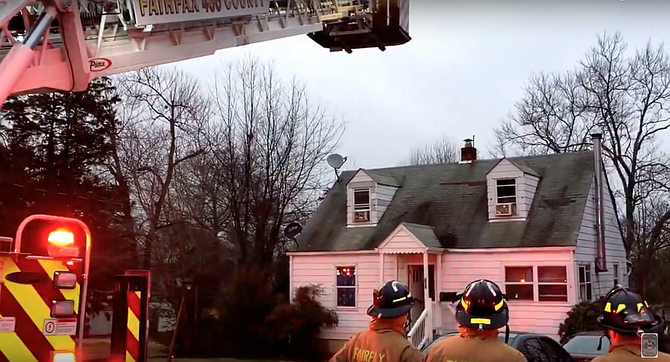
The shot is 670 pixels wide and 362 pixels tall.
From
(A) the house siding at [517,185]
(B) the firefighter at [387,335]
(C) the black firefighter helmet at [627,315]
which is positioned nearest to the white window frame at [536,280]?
(A) the house siding at [517,185]

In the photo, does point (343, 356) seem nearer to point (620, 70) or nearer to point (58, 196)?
point (58, 196)

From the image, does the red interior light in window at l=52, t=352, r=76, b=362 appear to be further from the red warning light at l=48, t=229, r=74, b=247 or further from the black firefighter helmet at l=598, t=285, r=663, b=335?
the black firefighter helmet at l=598, t=285, r=663, b=335

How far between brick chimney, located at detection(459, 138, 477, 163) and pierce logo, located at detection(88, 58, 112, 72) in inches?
692

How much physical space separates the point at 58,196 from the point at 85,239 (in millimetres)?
11016

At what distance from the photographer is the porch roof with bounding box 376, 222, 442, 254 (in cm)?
1909

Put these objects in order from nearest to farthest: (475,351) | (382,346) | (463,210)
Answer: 1. (475,351)
2. (382,346)
3. (463,210)

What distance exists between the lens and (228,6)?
7.84 metres

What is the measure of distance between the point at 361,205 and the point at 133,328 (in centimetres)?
1687

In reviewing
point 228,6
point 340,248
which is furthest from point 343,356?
point 340,248

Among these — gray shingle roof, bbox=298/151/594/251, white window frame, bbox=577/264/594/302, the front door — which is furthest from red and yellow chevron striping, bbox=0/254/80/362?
the front door

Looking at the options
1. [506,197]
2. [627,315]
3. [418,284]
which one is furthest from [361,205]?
[627,315]

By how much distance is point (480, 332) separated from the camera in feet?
12.4

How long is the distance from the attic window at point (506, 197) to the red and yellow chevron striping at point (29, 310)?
652 inches

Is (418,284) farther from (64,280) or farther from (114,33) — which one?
(64,280)
